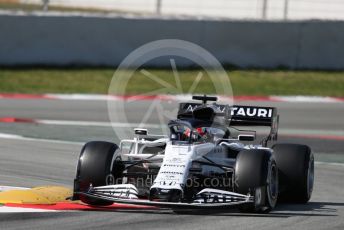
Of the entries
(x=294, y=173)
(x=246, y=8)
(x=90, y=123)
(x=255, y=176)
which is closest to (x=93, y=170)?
(x=255, y=176)

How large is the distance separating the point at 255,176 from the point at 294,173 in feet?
3.95

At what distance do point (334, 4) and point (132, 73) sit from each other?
17.7 ft

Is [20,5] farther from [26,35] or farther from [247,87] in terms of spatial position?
[247,87]

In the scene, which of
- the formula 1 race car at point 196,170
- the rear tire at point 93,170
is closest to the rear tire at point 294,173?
the formula 1 race car at point 196,170

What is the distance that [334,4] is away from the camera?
27.1 meters

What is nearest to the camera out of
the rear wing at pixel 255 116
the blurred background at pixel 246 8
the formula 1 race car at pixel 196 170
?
the formula 1 race car at pixel 196 170

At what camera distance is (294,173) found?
11.7 meters

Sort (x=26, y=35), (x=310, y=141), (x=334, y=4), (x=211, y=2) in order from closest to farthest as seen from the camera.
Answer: (x=310, y=141), (x=26, y=35), (x=334, y=4), (x=211, y=2)

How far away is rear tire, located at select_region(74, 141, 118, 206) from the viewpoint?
10.8 meters

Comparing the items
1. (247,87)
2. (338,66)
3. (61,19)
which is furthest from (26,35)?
(338,66)

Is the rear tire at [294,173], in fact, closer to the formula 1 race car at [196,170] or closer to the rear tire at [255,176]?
the formula 1 race car at [196,170]

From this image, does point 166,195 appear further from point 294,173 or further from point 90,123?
point 90,123

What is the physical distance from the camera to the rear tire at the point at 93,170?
35.6ft

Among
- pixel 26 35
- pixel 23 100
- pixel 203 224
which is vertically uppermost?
pixel 26 35
